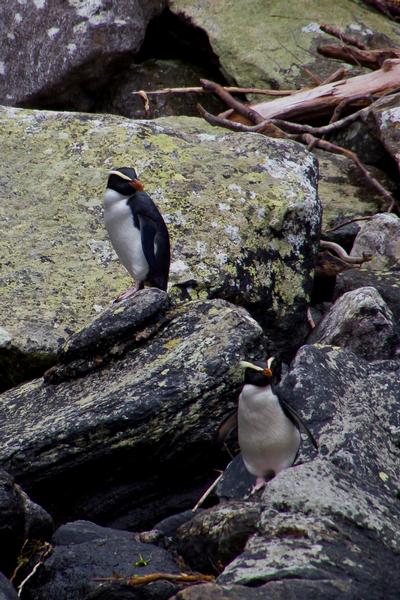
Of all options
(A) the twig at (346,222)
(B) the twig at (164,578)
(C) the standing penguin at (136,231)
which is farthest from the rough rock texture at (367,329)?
(B) the twig at (164,578)

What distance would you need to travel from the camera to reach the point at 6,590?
5.23m

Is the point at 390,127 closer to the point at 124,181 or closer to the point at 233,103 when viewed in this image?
the point at 233,103

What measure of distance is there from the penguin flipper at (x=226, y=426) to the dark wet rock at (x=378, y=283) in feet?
7.16

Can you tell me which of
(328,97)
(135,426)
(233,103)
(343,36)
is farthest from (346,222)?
(135,426)

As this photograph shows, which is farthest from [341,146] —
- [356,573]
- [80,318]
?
[356,573]

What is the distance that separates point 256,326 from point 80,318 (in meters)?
1.63

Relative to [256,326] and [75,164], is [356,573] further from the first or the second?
[75,164]

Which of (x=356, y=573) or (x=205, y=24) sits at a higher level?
(x=356, y=573)

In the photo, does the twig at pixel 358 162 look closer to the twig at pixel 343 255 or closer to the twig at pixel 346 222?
the twig at pixel 346 222

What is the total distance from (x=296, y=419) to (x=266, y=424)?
0.18m

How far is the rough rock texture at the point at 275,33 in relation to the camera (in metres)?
13.0

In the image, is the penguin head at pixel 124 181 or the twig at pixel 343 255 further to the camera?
the twig at pixel 343 255

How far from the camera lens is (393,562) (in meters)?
4.88

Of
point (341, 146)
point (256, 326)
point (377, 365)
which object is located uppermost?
point (256, 326)
